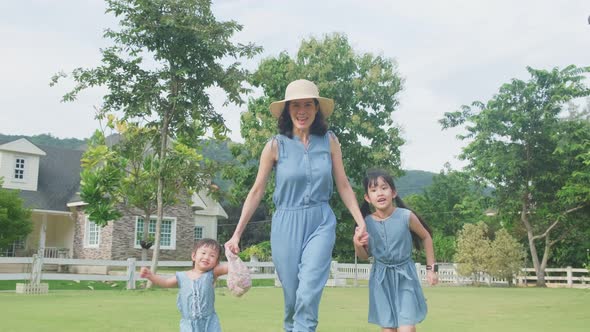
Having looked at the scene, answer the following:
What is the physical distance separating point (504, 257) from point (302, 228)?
83.5 feet

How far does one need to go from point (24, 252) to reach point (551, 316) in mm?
22545

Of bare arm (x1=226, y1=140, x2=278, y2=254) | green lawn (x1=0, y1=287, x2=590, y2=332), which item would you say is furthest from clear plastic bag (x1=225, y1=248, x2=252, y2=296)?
green lawn (x1=0, y1=287, x2=590, y2=332)

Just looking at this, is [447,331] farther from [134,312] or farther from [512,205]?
[512,205]

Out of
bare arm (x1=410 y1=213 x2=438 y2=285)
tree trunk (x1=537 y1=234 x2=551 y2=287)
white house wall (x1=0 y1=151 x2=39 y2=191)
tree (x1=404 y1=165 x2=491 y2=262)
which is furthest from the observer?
tree (x1=404 y1=165 x2=491 y2=262)

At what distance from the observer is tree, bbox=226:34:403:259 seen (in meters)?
30.2

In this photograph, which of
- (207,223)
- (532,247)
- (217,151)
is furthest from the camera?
(217,151)

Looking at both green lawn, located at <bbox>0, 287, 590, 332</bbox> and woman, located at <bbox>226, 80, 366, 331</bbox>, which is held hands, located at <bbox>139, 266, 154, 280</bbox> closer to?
woman, located at <bbox>226, 80, 366, 331</bbox>

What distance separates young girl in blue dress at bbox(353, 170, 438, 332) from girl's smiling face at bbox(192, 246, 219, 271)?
3.49ft

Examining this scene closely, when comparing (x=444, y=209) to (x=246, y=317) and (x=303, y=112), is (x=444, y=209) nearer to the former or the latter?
(x=246, y=317)

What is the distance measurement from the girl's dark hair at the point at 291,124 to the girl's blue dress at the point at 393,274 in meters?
0.85

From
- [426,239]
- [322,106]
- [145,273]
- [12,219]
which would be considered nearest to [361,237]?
[426,239]

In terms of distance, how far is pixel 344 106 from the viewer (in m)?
30.9

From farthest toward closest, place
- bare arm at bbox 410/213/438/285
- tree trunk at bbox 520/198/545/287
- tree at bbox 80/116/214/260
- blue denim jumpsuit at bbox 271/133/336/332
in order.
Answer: tree trunk at bbox 520/198/545/287 → tree at bbox 80/116/214/260 → bare arm at bbox 410/213/438/285 → blue denim jumpsuit at bbox 271/133/336/332

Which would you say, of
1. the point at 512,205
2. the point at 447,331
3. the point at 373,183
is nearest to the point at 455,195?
the point at 512,205
